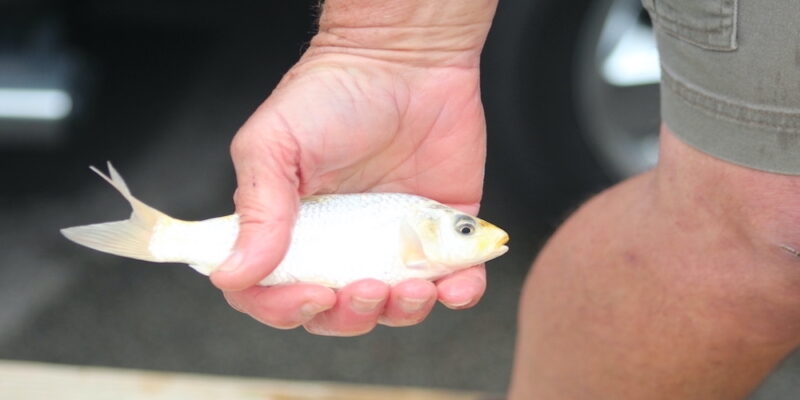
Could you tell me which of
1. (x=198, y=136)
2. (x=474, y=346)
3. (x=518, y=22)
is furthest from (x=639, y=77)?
(x=198, y=136)

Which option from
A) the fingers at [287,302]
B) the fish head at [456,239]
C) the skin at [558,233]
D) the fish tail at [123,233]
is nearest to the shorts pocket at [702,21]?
the skin at [558,233]

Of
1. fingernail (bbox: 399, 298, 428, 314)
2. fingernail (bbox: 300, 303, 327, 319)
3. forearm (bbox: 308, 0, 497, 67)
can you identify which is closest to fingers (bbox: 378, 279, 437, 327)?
fingernail (bbox: 399, 298, 428, 314)

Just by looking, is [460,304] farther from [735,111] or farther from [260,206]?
[735,111]

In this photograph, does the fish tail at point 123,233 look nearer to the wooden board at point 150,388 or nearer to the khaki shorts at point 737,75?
the khaki shorts at point 737,75

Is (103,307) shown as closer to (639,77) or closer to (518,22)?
(518,22)

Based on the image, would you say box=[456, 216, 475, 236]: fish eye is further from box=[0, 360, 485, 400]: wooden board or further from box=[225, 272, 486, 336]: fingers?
box=[0, 360, 485, 400]: wooden board

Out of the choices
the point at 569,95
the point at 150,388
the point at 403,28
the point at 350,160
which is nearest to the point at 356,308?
the point at 350,160
